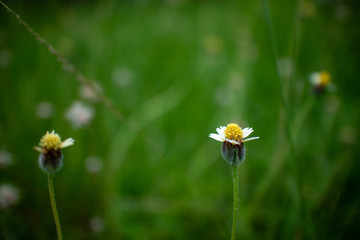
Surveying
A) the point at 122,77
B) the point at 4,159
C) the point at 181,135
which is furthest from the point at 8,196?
the point at 122,77

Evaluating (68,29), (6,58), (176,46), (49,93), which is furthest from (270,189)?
(68,29)

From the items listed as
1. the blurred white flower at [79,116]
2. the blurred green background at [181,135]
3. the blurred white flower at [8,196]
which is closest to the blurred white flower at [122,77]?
the blurred green background at [181,135]

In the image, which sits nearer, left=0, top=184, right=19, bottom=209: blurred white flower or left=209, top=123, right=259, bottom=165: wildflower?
left=209, top=123, right=259, bottom=165: wildflower

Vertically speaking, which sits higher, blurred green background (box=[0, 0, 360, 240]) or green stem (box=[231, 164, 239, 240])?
blurred green background (box=[0, 0, 360, 240])

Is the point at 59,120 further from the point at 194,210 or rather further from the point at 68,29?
the point at 68,29

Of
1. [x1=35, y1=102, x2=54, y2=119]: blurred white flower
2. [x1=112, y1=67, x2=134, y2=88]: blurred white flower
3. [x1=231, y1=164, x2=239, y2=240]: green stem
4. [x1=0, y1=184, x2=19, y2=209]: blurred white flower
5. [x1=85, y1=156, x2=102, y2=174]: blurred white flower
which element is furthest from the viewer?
[x1=112, y1=67, x2=134, y2=88]: blurred white flower

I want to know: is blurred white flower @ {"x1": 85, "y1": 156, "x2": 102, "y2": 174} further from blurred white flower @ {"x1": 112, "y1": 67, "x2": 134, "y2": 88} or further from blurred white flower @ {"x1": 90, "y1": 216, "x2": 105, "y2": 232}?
blurred white flower @ {"x1": 112, "y1": 67, "x2": 134, "y2": 88}

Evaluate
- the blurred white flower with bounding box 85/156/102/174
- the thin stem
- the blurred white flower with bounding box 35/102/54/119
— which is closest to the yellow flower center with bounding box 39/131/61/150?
the thin stem

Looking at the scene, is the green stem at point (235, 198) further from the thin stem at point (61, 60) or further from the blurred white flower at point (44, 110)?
the blurred white flower at point (44, 110)
